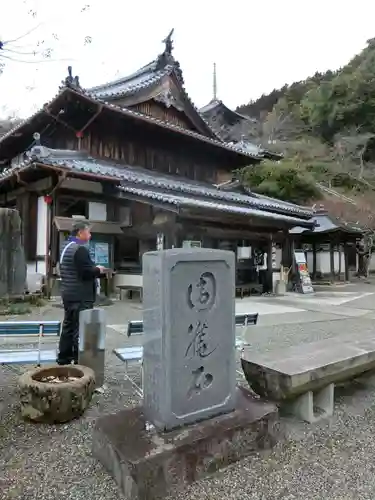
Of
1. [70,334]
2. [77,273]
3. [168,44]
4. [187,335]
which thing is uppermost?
[168,44]

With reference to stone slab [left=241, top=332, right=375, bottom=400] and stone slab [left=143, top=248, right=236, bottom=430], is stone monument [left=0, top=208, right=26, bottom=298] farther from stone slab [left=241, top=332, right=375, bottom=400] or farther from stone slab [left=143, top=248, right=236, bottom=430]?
stone slab [left=241, top=332, right=375, bottom=400]

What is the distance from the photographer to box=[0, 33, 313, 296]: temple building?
34.3 feet

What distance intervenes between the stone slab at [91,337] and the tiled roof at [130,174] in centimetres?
658

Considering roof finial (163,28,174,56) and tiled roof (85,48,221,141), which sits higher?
roof finial (163,28,174,56)

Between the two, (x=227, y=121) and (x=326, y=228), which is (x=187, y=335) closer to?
(x=326, y=228)

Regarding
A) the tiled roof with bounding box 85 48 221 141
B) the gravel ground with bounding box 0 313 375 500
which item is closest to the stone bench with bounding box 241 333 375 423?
the gravel ground with bounding box 0 313 375 500

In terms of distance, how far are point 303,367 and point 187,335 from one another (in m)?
1.31

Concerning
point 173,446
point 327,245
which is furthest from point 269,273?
point 173,446

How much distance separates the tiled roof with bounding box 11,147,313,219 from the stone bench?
7695 mm

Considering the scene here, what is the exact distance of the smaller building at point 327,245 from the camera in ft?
61.5

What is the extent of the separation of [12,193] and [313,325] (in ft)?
33.9

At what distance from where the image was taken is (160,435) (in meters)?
2.46

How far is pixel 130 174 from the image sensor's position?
1183 cm

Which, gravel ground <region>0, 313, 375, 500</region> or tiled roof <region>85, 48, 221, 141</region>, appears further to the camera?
tiled roof <region>85, 48, 221, 141</region>
